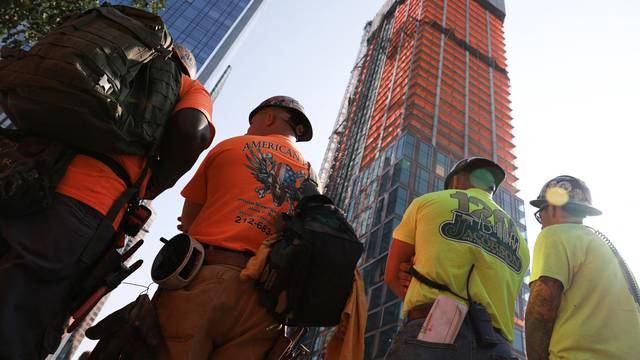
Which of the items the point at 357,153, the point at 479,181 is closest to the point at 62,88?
the point at 479,181

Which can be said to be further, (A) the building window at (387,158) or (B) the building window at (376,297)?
(A) the building window at (387,158)

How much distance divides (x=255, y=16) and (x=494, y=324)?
8862cm

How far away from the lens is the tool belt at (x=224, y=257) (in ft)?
7.01

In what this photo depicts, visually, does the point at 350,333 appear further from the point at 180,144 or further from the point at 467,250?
the point at 180,144

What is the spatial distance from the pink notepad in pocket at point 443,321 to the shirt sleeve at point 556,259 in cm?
94

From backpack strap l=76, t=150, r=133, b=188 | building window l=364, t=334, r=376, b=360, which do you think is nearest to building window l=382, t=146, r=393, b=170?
building window l=364, t=334, r=376, b=360

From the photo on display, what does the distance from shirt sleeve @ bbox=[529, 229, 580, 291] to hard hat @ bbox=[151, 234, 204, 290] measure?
95.0 inches

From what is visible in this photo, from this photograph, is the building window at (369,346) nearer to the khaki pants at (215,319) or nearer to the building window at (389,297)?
the building window at (389,297)

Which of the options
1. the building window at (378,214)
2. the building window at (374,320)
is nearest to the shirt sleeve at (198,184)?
the building window at (374,320)

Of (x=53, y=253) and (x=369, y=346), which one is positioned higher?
(x=369, y=346)

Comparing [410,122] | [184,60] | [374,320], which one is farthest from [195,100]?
[410,122]

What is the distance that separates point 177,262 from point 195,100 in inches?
35.2

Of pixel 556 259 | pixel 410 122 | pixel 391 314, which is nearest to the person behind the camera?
pixel 556 259

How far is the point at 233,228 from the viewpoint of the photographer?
A: 225cm
